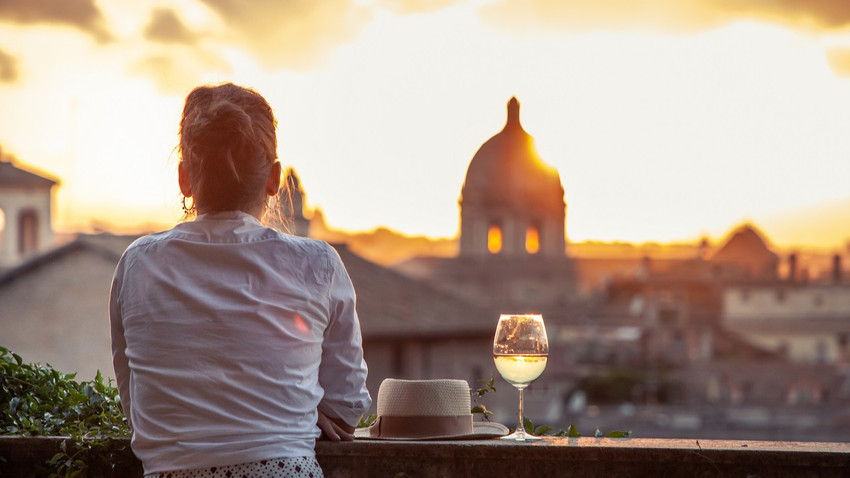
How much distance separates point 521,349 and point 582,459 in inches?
8.8

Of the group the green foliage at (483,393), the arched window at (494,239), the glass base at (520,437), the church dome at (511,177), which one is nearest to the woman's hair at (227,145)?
the glass base at (520,437)

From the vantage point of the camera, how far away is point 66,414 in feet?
8.30

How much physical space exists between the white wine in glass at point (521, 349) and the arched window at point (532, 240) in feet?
152

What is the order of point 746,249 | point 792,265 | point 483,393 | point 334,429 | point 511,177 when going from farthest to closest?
point 746,249 → point 792,265 → point 511,177 → point 483,393 → point 334,429

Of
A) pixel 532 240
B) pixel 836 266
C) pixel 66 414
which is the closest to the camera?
pixel 66 414

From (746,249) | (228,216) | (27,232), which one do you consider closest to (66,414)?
(228,216)

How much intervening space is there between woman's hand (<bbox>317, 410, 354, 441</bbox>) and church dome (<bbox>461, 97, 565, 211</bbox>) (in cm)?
3637

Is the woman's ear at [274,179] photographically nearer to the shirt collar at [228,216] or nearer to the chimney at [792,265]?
the shirt collar at [228,216]

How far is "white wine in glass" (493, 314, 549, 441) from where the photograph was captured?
2.10 meters

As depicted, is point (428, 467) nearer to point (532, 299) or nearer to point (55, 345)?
point (55, 345)

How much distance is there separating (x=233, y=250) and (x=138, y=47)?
27947mm

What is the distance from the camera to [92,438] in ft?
7.36

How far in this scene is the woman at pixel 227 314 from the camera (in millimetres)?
1665

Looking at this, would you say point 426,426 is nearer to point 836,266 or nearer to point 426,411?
point 426,411
